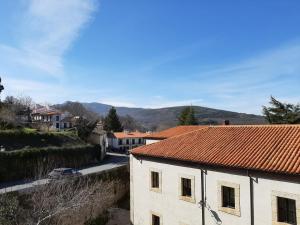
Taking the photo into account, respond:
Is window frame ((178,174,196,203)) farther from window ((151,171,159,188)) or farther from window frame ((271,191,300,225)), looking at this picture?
window frame ((271,191,300,225))

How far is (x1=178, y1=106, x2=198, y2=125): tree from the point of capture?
7681 centimetres

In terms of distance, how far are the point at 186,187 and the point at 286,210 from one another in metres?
6.45

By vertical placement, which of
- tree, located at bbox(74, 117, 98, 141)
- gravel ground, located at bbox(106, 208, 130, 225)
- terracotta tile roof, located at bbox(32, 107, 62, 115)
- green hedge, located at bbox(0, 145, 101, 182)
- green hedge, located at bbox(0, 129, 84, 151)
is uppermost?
terracotta tile roof, located at bbox(32, 107, 62, 115)

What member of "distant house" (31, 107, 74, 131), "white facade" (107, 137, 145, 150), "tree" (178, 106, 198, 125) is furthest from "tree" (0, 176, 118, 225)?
"distant house" (31, 107, 74, 131)

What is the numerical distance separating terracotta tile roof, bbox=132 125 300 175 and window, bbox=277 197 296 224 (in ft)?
5.40

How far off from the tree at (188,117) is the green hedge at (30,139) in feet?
97.4

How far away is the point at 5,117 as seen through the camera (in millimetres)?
50062

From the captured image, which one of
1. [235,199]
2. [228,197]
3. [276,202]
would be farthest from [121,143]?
[276,202]

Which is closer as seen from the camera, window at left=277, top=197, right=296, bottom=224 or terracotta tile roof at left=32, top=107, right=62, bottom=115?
window at left=277, top=197, right=296, bottom=224

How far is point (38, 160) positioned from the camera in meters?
40.8

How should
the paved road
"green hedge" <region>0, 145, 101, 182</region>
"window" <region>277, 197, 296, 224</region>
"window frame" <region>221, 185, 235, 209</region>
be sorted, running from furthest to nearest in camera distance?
"green hedge" <region>0, 145, 101, 182</region>, the paved road, "window frame" <region>221, 185, 235, 209</region>, "window" <region>277, 197, 296, 224</region>

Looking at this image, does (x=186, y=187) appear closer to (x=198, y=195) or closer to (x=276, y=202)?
(x=198, y=195)

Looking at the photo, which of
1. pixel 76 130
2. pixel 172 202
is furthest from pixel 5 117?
pixel 172 202

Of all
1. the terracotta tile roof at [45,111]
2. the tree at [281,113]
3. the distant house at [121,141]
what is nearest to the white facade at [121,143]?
the distant house at [121,141]
